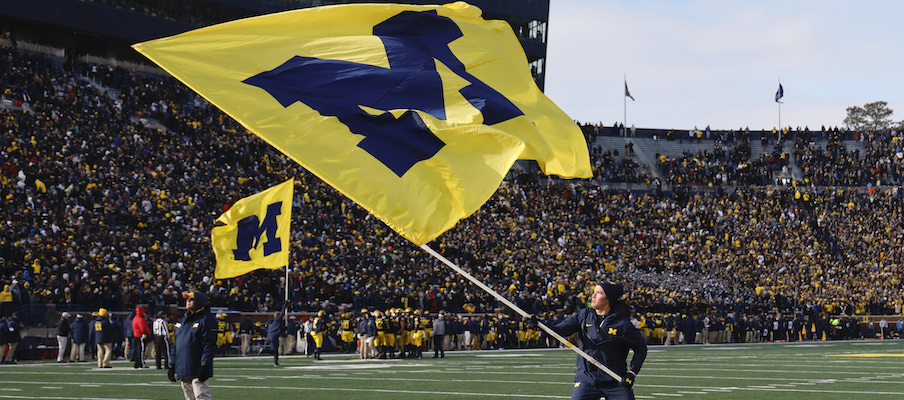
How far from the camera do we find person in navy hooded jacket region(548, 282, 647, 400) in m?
8.94

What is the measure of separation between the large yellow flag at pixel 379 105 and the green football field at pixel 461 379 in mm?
7543

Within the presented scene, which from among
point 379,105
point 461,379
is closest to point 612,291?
point 379,105

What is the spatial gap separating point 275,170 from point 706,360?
75.1ft

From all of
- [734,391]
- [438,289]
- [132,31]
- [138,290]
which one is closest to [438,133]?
[734,391]

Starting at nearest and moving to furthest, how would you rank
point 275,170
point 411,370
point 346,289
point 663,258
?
1. point 411,370
2. point 346,289
3. point 275,170
4. point 663,258

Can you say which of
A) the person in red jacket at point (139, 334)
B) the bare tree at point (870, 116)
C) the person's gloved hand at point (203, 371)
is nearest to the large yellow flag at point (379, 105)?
the person's gloved hand at point (203, 371)

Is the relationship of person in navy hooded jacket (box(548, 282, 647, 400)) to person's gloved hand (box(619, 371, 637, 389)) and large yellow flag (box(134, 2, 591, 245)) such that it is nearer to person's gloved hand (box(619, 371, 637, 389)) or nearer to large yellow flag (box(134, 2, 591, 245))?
person's gloved hand (box(619, 371, 637, 389))

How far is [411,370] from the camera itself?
24578 mm

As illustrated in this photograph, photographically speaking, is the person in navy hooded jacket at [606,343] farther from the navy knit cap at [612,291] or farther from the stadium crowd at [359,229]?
the stadium crowd at [359,229]

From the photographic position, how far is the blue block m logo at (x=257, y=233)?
899 inches

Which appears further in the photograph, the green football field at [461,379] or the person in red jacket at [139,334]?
the person in red jacket at [139,334]

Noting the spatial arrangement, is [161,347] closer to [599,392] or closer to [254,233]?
[254,233]

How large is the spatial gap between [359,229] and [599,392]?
35.6 metres

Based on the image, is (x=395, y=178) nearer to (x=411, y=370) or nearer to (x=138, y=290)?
(x=411, y=370)
